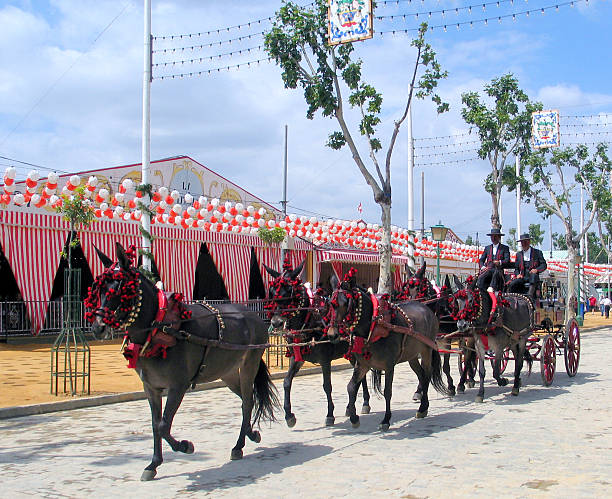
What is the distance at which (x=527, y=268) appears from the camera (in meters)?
12.8

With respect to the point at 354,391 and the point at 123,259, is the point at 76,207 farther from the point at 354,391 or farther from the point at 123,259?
the point at 123,259

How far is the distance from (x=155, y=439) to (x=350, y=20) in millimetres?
11805

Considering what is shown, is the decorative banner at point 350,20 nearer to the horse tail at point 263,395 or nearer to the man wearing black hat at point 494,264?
the man wearing black hat at point 494,264

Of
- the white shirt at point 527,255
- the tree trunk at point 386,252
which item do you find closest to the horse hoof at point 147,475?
the white shirt at point 527,255

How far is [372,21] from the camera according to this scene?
1476cm

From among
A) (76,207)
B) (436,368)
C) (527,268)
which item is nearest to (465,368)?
(436,368)

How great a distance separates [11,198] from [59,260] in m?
3.09

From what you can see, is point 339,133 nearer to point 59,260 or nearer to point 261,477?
point 59,260

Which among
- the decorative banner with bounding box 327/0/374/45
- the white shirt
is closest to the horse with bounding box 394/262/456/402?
the white shirt

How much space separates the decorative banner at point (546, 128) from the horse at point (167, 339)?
2190cm

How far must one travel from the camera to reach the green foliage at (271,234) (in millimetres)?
24000

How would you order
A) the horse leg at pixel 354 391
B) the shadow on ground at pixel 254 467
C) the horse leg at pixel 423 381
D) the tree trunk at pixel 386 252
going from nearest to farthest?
the shadow on ground at pixel 254 467 → the horse leg at pixel 354 391 → the horse leg at pixel 423 381 → the tree trunk at pixel 386 252

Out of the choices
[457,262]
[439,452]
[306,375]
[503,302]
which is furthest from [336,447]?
→ [457,262]

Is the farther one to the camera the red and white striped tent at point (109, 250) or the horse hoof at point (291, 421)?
the red and white striped tent at point (109, 250)
